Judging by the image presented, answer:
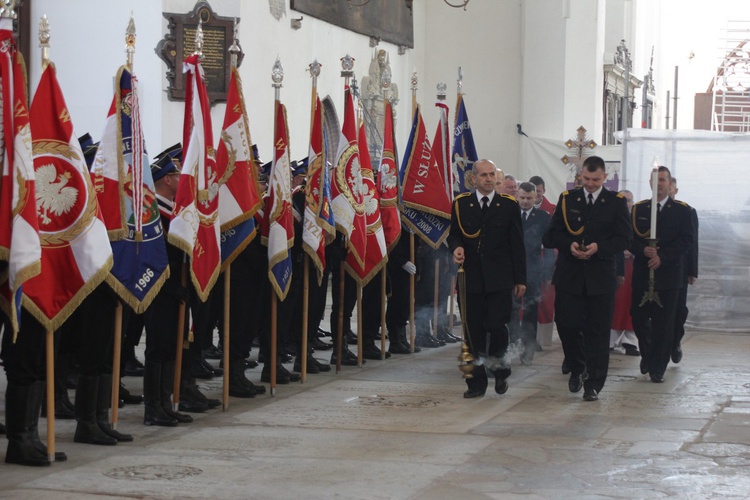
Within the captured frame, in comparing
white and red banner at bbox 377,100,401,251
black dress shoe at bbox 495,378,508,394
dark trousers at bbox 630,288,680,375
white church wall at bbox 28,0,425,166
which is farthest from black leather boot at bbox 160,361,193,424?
white church wall at bbox 28,0,425,166

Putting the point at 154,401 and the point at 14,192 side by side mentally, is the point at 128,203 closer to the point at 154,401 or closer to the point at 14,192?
the point at 14,192

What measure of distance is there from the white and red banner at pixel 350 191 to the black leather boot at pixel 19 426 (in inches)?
175

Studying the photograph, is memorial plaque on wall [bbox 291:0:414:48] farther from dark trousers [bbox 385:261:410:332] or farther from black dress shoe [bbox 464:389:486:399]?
black dress shoe [bbox 464:389:486:399]

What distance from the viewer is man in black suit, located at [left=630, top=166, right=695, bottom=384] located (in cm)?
1031

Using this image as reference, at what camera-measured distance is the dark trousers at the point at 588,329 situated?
9258mm

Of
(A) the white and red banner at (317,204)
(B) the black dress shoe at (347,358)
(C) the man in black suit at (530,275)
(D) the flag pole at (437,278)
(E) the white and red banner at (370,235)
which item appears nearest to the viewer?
(A) the white and red banner at (317,204)

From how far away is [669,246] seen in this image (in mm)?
10492

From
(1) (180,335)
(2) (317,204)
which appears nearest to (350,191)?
(2) (317,204)

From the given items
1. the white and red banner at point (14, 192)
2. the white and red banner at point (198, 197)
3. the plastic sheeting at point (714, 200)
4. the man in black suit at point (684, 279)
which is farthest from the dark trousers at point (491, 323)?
the plastic sheeting at point (714, 200)

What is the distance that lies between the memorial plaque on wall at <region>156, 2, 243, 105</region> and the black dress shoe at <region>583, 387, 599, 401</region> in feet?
25.4

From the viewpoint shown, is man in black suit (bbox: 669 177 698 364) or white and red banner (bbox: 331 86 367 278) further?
man in black suit (bbox: 669 177 698 364)

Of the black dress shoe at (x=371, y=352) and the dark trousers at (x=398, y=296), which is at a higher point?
the dark trousers at (x=398, y=296)

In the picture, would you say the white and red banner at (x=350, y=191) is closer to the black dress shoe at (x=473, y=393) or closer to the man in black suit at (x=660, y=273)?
A: the black dress shoe at (x=473, y=393)

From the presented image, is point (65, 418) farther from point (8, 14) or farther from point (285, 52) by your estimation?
point (285, 52)
